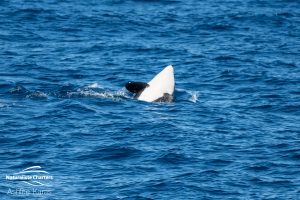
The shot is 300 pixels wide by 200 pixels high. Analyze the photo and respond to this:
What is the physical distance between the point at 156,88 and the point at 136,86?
3.68 feet

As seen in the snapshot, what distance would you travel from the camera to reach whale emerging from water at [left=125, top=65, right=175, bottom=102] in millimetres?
32750

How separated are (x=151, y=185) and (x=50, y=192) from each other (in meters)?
2.74

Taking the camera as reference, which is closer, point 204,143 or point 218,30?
point 204,143

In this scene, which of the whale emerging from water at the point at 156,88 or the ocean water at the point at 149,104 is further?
the whale emerging from water at the point at 156,88

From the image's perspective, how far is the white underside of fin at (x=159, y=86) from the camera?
33.0 m

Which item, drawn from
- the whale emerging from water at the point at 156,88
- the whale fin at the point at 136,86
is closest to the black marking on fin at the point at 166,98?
the whale emerging from water at the point at 156,88

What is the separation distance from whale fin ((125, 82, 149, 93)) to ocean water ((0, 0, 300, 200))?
1.54 ft

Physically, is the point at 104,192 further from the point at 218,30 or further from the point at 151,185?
the point at 218,30

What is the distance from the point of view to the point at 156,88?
33438 millimetres

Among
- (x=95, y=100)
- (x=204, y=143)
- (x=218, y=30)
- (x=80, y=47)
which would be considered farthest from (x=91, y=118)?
(x=218, y=30)

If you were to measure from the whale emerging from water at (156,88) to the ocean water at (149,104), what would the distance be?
0.48m

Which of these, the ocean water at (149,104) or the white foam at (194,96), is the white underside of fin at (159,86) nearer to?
the ocean water at (149,104)

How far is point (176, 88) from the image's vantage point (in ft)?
113

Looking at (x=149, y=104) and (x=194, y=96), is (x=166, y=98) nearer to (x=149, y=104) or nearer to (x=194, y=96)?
(x=149, y=104)
